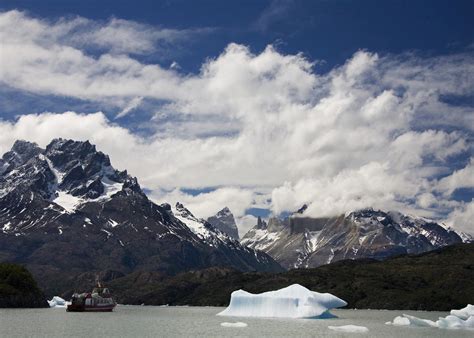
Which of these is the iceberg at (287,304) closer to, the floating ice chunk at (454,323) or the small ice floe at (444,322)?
the small ice floe at (444,322)

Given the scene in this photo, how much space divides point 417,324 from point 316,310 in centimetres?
2842

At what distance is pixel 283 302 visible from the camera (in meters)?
174

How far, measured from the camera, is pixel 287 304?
570 feet

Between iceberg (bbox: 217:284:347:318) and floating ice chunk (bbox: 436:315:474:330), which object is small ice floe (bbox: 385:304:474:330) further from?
iceberg (bbox: 217:284:347:318)

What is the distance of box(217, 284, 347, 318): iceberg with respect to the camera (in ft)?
559

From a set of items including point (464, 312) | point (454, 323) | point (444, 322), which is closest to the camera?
point (444, 322)

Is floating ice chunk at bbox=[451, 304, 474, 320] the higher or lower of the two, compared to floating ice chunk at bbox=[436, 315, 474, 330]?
higher

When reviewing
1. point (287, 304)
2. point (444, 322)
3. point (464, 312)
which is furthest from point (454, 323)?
point (287, 304)

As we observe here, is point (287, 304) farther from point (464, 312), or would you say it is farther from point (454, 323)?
point (464, 312)

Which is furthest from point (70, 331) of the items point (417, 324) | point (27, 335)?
point (417, 324)

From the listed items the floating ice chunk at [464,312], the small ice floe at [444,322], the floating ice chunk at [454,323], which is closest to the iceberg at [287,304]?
the small ice floe at [444,322]

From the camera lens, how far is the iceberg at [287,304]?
559 ft

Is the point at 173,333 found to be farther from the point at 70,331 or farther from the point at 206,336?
the point at 70,331

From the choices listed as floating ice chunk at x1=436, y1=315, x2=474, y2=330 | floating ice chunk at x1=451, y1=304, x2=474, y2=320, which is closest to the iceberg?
floating ice chunk at x1=451, y1=304, x2=474, y2=320
